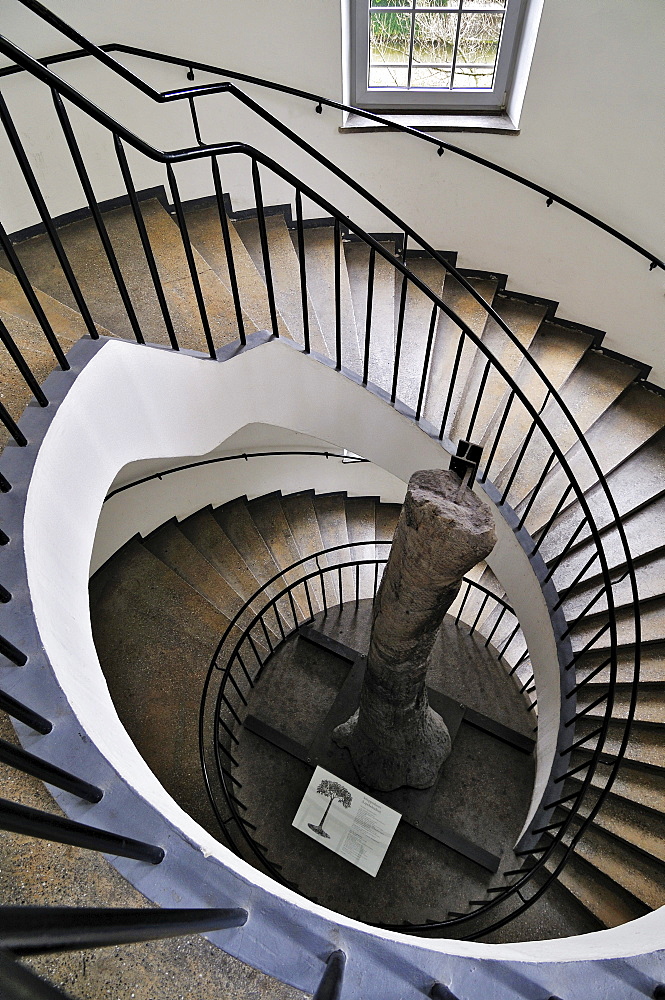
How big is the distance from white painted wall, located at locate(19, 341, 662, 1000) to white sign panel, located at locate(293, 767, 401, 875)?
1.84 meters

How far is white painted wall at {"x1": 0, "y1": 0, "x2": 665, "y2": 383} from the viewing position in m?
4.14

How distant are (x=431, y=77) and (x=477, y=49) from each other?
378 mm

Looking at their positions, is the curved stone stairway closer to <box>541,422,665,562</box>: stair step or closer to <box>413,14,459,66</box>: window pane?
<box>541,422,665,562</box>: stair step

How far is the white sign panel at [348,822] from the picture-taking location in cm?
390

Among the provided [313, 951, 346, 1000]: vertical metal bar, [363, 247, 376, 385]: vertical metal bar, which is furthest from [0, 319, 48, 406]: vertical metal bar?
[313, 951, 346, 1000]: vertical metal bar

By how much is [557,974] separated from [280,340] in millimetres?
3264

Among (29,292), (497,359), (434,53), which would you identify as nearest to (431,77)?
(434,53)

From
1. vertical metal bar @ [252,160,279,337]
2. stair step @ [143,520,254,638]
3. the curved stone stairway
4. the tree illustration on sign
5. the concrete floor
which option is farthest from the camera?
stair step @ [143,520,254,638]

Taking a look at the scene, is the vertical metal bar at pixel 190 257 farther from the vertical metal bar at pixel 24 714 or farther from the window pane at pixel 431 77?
the window pane at pixel 431 77

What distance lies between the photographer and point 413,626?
3.17m

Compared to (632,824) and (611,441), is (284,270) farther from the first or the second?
(632,824)

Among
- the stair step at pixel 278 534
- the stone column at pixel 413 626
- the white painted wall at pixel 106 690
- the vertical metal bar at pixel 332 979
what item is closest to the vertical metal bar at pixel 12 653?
the white painted wall at pixel 106 690

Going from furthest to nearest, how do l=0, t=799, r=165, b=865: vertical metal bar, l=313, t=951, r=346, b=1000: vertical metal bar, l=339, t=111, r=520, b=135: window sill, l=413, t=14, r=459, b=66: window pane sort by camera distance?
1. l=339, t=111, r=520, b=135: window sill
2. l=413, t=14, r=459, b=66: window pane
3. l=313, t=951, r=346, b=1000: vertical metal bar
4. l=0, t=799, r=165, b=865: vertical metal bar

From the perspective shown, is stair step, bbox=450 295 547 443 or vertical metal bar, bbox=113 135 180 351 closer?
vertical metal bar, bbox=113 135 180 351
